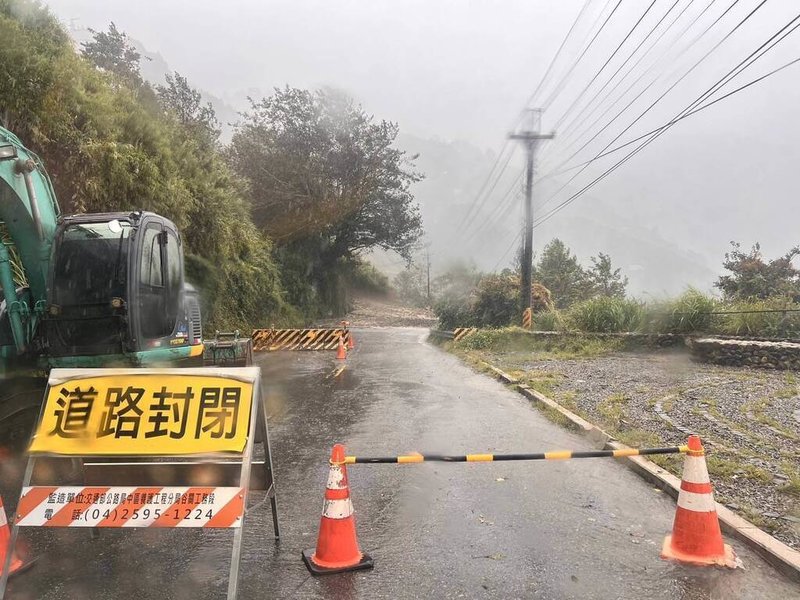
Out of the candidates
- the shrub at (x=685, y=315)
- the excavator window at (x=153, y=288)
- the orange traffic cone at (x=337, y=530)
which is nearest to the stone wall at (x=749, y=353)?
the shrub at (x=685, y=315)

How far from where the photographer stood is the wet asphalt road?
3754 millimetres

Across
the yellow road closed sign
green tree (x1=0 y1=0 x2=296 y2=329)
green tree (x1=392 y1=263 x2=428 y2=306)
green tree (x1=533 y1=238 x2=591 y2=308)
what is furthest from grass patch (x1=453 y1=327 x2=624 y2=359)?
green tree (x1=392 y1=263 x2=428 y2=306)

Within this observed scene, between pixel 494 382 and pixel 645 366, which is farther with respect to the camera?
pixel 645 366

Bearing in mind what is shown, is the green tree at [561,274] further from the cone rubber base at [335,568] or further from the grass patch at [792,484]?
the cone rubber base at [335,568]

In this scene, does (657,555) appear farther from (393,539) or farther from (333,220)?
(333,220)

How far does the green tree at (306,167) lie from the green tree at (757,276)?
22.2m

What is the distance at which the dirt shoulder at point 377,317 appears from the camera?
44.6m

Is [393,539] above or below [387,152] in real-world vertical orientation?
below

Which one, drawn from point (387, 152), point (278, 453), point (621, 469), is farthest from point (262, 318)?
point (621, 469)

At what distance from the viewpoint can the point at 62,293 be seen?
6641mm

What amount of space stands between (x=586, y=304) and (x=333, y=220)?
22.2 meters

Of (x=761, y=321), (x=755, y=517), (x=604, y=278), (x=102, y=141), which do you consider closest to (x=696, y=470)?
(x=755, y=517)

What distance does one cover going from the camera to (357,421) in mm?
8969

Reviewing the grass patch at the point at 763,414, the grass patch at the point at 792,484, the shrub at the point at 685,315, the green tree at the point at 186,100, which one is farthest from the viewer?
the green tree at the point at 186,100
